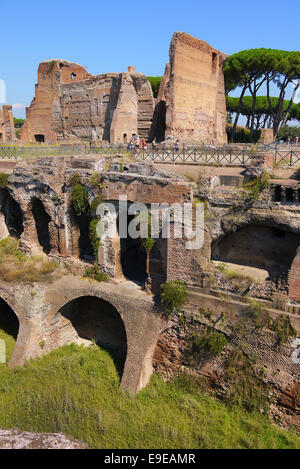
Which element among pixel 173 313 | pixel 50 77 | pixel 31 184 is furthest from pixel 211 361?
pixel 50 77

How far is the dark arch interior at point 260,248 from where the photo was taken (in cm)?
841

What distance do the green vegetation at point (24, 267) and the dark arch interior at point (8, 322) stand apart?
1.91m

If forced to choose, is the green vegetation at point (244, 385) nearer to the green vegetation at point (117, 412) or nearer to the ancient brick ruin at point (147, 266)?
the green vegetation at point (117, 412)

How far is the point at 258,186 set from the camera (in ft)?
26.8

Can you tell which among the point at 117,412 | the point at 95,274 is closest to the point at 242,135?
the point at 95,274

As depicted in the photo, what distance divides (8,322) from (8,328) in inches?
13.0

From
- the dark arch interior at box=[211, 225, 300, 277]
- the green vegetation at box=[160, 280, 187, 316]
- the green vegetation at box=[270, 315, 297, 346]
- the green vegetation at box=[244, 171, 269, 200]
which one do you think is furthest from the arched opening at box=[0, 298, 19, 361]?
the green vegetation at box=[244, 171, 269, 200]

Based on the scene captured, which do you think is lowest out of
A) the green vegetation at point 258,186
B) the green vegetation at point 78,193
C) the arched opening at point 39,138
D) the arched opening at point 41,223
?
the arched opening at point 41,223

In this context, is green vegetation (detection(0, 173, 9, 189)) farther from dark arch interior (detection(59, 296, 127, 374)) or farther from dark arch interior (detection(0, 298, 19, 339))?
dark arch interior (detection(59, 296, 127, 374))

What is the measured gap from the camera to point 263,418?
307 inches

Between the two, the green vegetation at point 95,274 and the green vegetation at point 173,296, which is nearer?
the green vegetation at point 173,296
